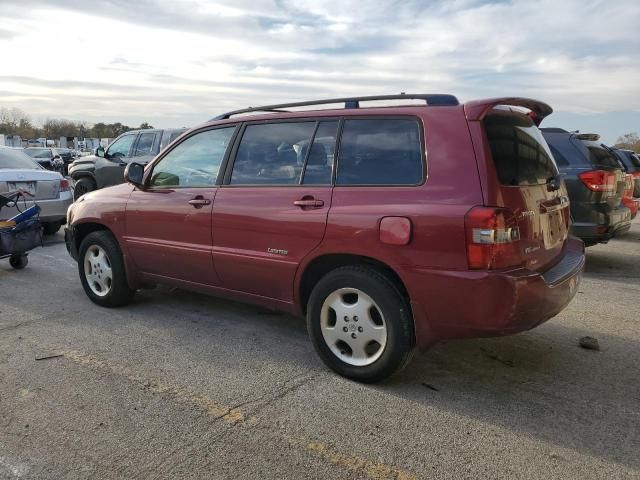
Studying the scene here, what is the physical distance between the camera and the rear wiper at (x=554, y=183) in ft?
12.1

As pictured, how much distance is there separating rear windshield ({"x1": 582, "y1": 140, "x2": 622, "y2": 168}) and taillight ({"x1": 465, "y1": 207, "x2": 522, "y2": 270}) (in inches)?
175

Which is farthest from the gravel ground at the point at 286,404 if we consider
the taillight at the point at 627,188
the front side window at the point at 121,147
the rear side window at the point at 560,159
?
the front side window at the point at 121,147

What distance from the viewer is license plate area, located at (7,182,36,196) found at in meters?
8.18

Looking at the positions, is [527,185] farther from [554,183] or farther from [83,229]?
[83,229]

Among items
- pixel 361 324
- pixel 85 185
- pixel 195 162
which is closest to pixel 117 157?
pixel 85 185

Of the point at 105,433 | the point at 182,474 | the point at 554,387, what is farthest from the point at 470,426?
the point at 105,433

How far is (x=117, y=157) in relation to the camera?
12664mm

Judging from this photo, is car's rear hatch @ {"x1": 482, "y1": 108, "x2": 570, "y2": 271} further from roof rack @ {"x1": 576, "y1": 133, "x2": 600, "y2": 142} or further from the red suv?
roof rack @ {"x1": 576, "y1": 133, "x2": 600, "y2": 142}

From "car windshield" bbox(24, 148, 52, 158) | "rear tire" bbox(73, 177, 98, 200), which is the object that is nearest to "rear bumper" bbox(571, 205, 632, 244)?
"rear tire" bbox(73, 177, 98, 200)

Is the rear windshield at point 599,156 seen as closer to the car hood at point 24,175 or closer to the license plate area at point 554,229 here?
the license plate area at point 554,229

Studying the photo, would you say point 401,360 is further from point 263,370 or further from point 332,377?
point 263,370

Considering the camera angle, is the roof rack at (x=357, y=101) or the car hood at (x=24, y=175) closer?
the roof rack at (x=357, y=101)

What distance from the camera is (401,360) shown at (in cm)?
341

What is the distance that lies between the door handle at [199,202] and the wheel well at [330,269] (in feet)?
3.47
